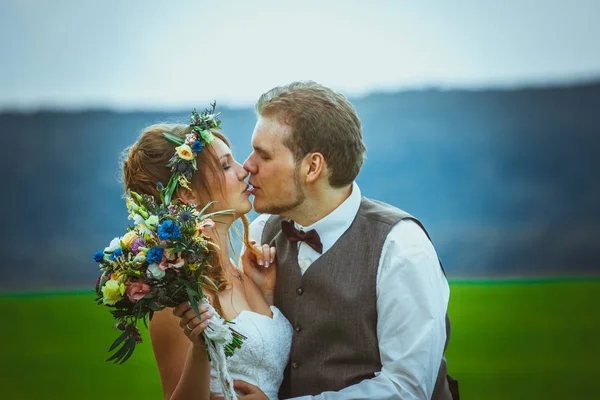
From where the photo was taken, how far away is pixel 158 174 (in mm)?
2697

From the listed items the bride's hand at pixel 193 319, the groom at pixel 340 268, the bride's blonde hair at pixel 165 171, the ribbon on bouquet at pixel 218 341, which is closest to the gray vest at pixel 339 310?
the groom at pixel 340 268

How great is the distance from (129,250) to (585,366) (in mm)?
4453

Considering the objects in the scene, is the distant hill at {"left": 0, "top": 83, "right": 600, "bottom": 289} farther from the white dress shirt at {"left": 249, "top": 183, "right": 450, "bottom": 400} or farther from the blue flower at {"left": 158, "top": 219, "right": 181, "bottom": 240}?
the blue flower at {"left": 158, "top": 219, "right": 181, "bottom": 240}

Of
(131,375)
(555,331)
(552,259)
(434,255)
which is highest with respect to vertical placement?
(434,255)

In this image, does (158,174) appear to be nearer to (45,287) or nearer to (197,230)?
(197,230)

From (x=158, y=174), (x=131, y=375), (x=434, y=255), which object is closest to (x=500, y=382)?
(x=131, y=375)

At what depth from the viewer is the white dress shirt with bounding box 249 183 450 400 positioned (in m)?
2.59

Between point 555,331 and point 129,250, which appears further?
point 555,331

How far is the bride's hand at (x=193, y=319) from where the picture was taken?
232 cm

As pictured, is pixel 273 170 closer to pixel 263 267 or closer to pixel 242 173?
pixel 242 173

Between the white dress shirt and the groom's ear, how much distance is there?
0.34 metres

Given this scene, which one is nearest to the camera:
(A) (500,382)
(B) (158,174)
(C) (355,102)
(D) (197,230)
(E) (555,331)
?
(D) (197,230)

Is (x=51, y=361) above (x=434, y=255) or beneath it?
beneath

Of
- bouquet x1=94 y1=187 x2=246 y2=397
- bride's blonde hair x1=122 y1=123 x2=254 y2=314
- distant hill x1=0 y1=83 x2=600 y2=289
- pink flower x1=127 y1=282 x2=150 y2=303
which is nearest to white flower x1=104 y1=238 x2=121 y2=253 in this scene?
bouquet x1=94 y1=187 x2=246 y2=397
